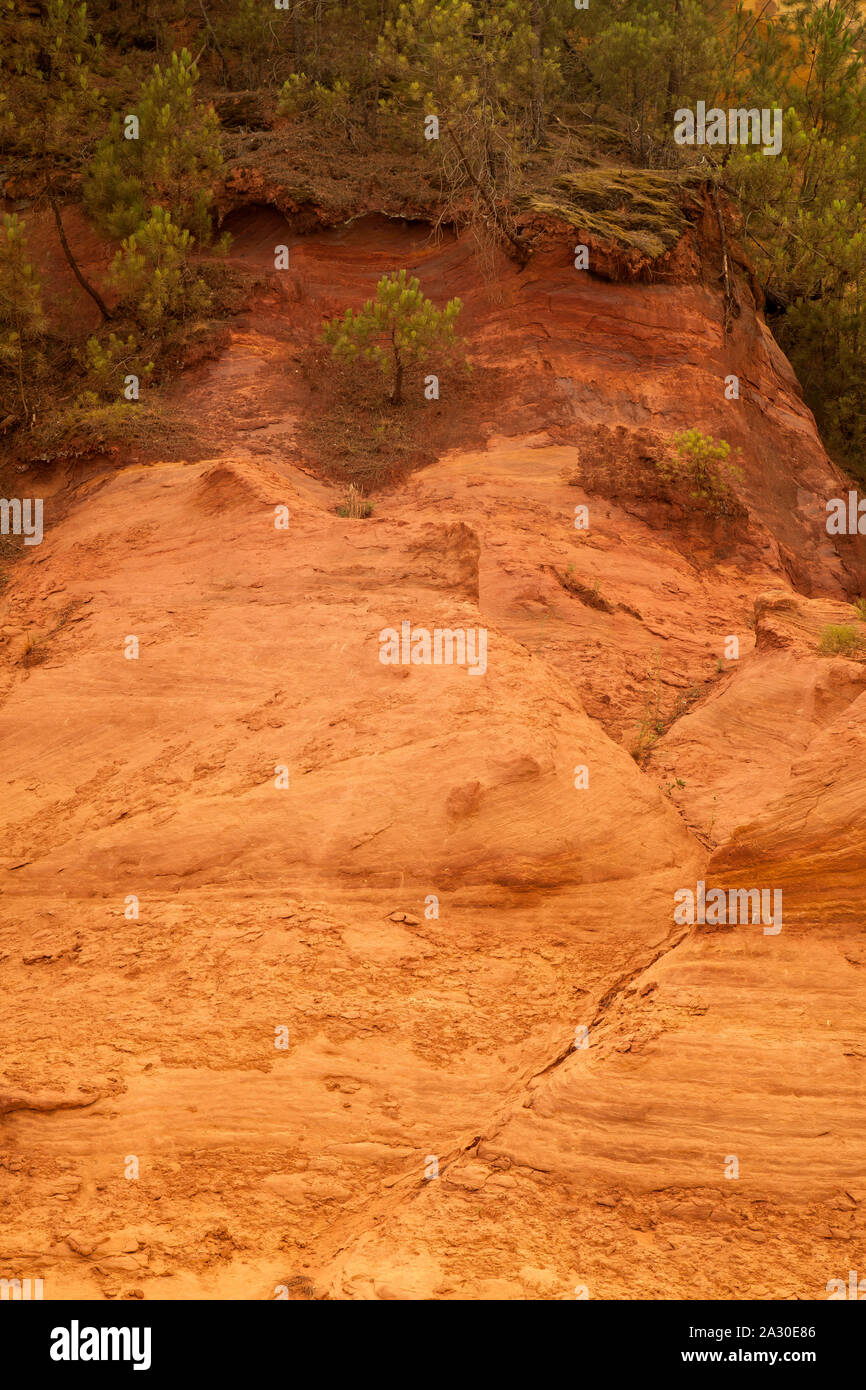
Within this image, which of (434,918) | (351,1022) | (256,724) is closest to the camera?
(351,1022)

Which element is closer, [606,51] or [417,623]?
[417,623]

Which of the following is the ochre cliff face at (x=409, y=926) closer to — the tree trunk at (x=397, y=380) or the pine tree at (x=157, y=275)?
the tree trunk at (x=397, y=380)

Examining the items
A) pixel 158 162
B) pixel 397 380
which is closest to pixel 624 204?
pixel 397 380

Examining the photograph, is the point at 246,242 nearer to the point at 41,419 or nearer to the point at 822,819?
the point at 41,419

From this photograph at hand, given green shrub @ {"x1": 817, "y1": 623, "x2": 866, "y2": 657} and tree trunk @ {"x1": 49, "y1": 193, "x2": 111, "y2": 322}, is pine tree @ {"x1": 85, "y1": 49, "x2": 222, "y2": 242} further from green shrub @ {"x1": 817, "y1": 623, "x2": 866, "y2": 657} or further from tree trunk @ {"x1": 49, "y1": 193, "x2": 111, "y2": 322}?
green shrub @ {"x1": 817, "y1": 623, "x2": 866, "y2": 657}

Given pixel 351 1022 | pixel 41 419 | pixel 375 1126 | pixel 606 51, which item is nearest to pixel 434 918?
pixel 351 1022

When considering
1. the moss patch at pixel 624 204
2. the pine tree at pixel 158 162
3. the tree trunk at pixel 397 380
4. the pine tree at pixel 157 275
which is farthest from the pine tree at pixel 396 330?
the pine tree at pixel 158 162
